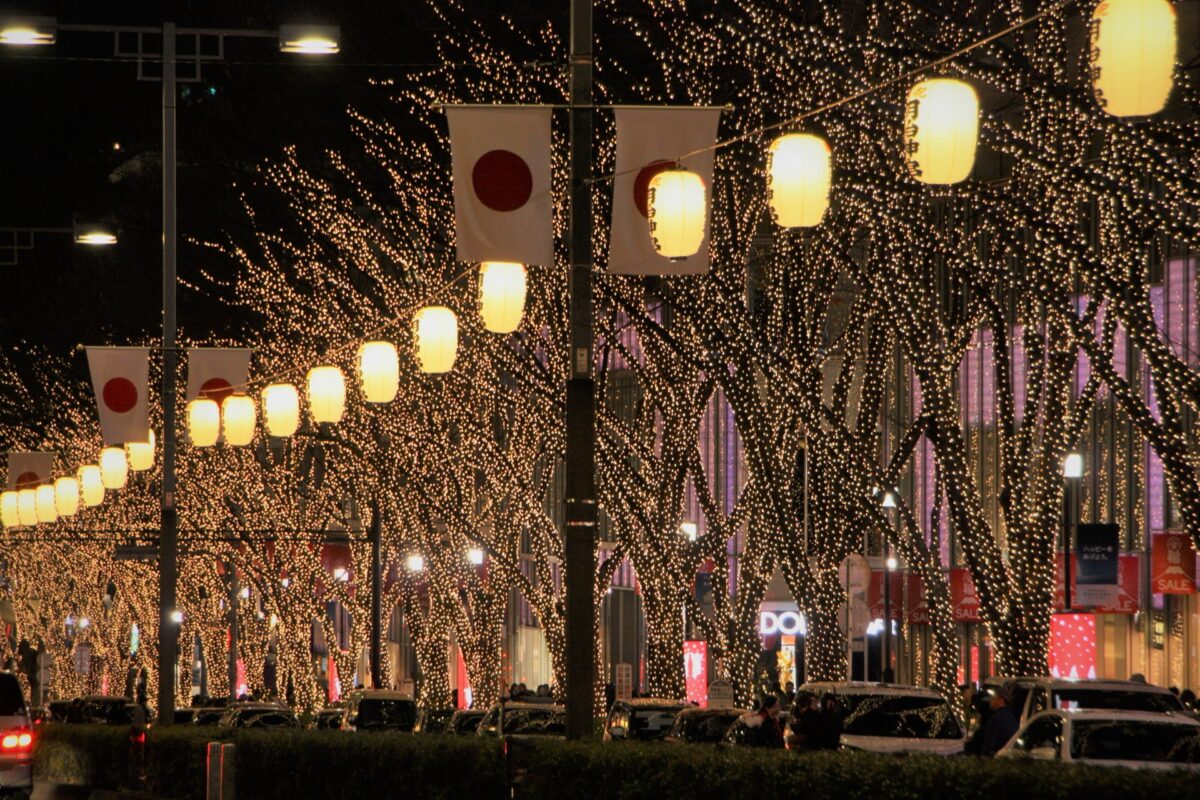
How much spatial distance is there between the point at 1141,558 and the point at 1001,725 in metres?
18.3

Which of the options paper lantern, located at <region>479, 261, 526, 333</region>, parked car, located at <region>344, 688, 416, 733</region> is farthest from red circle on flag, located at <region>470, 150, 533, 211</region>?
parked car, located at <region>344, 688, 416, 733</region>

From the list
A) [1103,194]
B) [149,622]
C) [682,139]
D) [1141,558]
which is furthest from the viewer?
[149,622]

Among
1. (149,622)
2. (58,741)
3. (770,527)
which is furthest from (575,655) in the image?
(149,622)

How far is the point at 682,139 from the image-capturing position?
17422 mm

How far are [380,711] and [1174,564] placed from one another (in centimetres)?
1420

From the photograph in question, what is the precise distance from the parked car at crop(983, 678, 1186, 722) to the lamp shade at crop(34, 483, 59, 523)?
35.8m

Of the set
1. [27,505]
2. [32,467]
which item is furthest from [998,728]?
[27,505]

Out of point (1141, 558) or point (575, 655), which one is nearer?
point (575, 655)

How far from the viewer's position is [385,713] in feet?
110

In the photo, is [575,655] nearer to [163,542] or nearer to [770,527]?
[770,527]

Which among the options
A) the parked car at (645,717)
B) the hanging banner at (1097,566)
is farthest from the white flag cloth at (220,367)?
the hanging banner at (1097,566)

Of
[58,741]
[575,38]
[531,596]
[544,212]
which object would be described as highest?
[575,38]

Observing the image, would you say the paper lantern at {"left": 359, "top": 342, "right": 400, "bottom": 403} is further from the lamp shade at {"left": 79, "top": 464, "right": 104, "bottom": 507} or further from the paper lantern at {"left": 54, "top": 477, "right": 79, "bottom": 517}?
the paper lantern at {"left": 54, "top": 477, "right": 79, "bottom": 517}

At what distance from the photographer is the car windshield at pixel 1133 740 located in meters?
16.4
